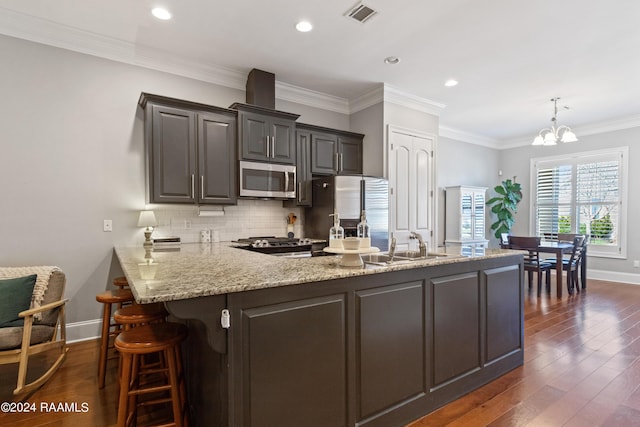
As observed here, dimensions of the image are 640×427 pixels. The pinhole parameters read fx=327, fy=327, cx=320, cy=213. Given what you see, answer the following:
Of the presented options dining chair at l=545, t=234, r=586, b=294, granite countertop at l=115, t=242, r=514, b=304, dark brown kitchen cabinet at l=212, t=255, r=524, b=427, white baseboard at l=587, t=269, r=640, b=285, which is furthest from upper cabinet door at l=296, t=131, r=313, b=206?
white baseboard at l=587, t=269, r=640, b=285

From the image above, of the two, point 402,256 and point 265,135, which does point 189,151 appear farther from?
point 402,256

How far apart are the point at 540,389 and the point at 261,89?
3.99m

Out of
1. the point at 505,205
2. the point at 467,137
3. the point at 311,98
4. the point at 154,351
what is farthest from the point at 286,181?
the point at 505,205

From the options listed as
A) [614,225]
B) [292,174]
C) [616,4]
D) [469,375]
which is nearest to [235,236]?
[292,174]

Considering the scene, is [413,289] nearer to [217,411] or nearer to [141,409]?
[217,411]

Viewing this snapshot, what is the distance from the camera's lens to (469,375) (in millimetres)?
2291

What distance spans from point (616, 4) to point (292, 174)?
342 centimetres

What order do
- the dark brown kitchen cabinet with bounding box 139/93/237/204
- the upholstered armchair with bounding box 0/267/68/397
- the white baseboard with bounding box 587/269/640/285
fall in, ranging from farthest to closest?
the white baseboard with bounding box 587/269/640/285
the dark brown kitchen cabinet with bounding box 139/93/237/204
the upholstered armchair with bounding box 0/267/68/397

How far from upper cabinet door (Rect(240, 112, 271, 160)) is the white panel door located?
1739mm

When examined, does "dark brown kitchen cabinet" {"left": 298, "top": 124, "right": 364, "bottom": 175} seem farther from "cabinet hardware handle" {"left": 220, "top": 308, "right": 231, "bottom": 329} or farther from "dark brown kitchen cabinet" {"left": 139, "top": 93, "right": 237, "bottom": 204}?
"cabinet hardware handle" {"left": 220, "top": 308, "right": 231, "bottom": 329}

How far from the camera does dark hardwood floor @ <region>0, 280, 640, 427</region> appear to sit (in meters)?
1.99

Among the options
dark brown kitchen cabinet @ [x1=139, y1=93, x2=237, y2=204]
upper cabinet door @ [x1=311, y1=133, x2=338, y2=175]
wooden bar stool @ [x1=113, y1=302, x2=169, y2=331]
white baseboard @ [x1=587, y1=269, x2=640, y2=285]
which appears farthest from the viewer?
white baseboard @ [x1=587, y1=269, x2=640, y2=285]

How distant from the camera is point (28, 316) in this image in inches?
86.0

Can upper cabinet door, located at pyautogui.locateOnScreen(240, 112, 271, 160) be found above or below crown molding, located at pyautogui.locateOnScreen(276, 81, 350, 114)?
below
